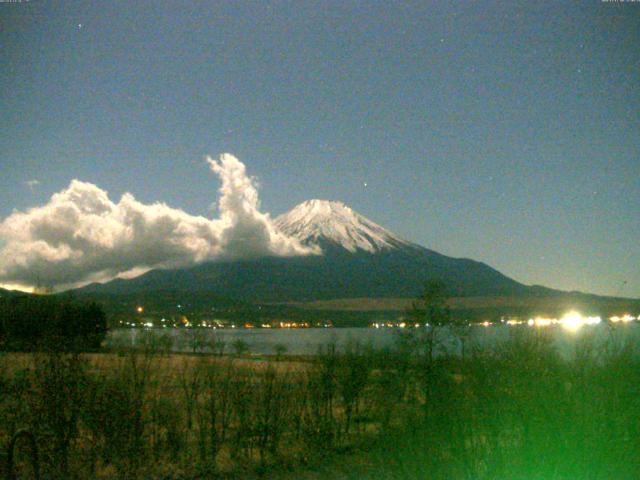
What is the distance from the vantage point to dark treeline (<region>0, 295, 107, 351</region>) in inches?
290

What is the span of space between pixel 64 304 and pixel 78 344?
2042 millimetres

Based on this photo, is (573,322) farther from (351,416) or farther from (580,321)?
(351,416)

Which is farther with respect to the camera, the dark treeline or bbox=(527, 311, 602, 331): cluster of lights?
bbox=(527, 311, 602, 331): cluster of lights

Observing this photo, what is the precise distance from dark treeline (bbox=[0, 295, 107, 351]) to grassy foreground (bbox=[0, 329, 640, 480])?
21 cm

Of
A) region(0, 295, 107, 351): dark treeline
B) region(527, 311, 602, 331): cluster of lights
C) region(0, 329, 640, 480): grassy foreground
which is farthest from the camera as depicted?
region(527, 311, 602, 331): cluster of lights

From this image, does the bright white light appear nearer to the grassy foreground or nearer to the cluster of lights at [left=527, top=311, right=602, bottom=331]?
the cluster of lights at [left=527, top=311, right=602, bottom=331]

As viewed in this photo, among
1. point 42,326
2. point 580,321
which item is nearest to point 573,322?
point 580,321

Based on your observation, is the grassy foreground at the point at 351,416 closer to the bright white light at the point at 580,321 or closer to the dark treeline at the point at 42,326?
the dark treeline at the point at 42,326

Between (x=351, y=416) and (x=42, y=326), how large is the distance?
20.9 ft

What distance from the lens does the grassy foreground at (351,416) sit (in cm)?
471

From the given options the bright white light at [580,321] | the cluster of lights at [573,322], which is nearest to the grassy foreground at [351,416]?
the cluster of lights at [573,322]

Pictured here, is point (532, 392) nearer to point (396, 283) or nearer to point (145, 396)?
point (145, 396)

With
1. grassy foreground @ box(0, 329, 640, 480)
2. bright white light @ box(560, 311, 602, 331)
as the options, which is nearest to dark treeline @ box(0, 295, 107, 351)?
grassy foreground @ box(0, 329, 640, 480)

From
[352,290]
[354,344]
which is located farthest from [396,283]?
[354,344]
